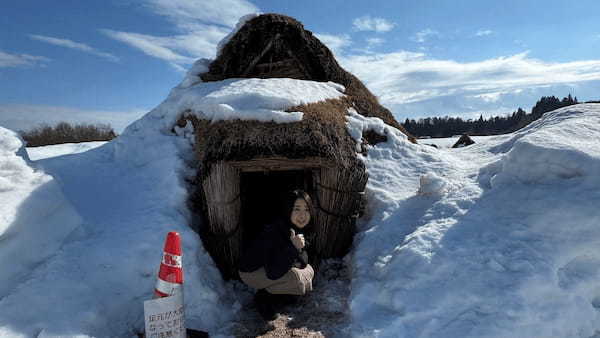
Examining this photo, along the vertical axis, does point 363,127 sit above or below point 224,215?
above

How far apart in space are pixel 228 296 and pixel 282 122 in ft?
6.11

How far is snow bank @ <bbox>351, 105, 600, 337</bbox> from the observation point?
2.63m

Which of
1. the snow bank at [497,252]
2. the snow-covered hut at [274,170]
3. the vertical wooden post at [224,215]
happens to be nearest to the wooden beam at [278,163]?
the snow-covered hut at [274,170]

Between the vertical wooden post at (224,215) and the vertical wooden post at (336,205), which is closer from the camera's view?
the vertical wooden post at (224,215)

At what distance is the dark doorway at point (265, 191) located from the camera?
466 cm

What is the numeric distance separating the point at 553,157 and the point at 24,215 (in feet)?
15.8

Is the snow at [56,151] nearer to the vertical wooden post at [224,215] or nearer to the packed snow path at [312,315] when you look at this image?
the vertical wooden post at [224,215]

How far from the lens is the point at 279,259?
3102mm

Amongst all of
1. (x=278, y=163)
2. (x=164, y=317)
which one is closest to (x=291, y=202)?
(x=278, y=163)

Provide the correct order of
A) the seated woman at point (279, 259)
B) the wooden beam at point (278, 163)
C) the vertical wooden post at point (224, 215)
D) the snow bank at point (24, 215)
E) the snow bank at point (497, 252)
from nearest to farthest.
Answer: the snow bank at point (497, 252) < the snow bank at point (24, 215) < the seated woman at point (279, 259) < the vertical wooden post at point (224, 215) < the wooden beam at point (278, 163)

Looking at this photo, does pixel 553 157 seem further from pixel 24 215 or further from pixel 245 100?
pixel 24 215

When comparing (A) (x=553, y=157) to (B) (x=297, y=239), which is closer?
(B) (x=297, y=239)

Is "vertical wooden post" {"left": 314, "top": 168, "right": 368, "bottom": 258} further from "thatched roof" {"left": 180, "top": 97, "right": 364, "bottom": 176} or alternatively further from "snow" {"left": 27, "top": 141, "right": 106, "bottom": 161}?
"snow" {"left": 27, "top": 141, "right": 106, "bottom": 161}

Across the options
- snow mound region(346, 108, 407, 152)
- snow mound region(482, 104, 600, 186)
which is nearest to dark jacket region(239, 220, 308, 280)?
snow mound region(346, 108, 407, 152)
